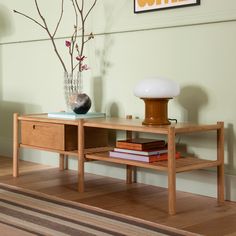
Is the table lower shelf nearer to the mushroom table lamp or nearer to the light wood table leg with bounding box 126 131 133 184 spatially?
the mushroom table lamp

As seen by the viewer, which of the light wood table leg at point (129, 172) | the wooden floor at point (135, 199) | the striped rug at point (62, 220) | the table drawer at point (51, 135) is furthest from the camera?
the light wood table leg at point (129, 172)

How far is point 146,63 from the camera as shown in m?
2.91

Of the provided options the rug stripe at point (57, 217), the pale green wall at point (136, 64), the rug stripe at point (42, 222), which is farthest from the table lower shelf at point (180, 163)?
the rug stripe at point (42, 222)

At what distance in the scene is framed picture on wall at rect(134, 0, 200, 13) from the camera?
266 centimetres

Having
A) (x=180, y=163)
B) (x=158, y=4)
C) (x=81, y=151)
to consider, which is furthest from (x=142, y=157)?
(x=158, y=4)

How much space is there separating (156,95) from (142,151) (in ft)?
0.89

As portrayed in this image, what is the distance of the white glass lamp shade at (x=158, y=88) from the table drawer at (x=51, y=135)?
58 centimetres

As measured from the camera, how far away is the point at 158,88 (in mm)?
2387

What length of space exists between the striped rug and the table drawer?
39 centimetres

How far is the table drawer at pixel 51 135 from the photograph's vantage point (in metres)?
2.82

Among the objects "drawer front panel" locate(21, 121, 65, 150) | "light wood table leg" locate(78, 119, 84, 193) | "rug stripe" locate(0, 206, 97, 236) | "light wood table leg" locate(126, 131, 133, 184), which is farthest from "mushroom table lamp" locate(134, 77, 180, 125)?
"rug stripe" locate(0, 206, 97, 236)

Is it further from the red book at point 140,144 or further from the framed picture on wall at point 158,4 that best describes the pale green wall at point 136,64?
the red book at point 140,144

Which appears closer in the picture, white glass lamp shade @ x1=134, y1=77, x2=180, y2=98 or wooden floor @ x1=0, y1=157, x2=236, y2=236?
wooden floor @ x1=0, y1=157, x2=236, y2=236

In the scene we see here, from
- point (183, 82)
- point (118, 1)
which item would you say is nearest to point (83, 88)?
point (118, 1)
